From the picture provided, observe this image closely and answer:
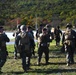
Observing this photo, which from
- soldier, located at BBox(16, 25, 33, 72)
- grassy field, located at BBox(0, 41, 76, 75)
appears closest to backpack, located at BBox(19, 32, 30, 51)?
soldier, located at BBox(16, 25, 33, 72)

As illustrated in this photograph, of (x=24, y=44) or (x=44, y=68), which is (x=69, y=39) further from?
(x=24, y=44)

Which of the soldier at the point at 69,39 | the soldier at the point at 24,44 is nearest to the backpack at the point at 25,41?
the soldier at the point at 24,44

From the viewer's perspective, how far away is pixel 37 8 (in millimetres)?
68562

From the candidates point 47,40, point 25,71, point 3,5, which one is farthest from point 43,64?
point 3,5

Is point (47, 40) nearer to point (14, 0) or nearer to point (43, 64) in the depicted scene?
point (43, 64)

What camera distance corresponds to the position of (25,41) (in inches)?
477

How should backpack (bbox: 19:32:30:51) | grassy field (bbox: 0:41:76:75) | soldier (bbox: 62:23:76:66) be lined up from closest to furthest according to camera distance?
1. backpack (bbox: 19:32:30:51)
2. grassy field (bbox: 0:41:76:75)
3. soldier (bbox: 62:23:76:66)

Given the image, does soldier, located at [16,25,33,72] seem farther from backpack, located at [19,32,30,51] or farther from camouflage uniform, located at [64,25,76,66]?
camouflage uniform, located at [64,25,76,66]

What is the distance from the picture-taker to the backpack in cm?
1202

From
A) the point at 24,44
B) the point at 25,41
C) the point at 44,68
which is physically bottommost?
the point at 44,68

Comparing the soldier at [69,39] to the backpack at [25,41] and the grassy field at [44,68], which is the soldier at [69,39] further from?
the backpack at [25,41]

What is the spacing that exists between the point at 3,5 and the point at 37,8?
47221 millimetres

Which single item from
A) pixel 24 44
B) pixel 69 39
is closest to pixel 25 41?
pixel 24 44

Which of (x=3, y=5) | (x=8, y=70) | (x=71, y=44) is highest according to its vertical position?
(x=3, y=5)
